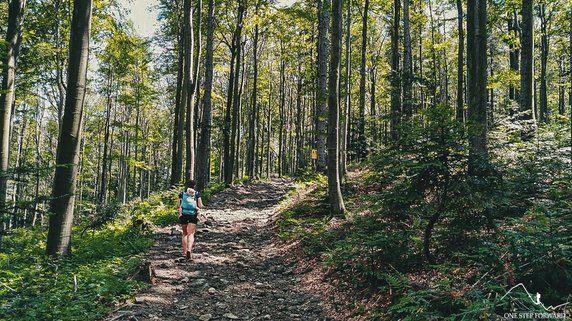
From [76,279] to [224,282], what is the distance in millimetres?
2541

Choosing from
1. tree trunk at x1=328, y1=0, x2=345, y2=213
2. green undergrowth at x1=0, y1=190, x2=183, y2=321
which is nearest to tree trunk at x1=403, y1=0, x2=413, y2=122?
tree trunk at x1=328, y1=0, x2=345, y2=213

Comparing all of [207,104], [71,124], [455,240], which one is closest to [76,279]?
[71,124]

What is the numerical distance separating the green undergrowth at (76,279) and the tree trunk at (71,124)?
694 millimetres

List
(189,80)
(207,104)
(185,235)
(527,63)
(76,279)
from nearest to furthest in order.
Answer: (76,279) → (185,235) → (527,63) → (189,80) → (207,104)

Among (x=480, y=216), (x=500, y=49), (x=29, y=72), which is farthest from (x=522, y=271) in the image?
(x=500, y=49)

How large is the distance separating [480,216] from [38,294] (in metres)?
6.34

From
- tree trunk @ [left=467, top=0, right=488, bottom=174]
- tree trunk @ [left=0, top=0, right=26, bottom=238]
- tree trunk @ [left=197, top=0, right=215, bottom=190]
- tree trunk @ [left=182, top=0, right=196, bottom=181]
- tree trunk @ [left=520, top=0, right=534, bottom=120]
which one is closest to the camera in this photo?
tree trunk @ [left=467, top=0, right=488, bottom=174]

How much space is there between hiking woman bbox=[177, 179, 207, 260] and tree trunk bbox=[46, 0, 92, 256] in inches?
91.0

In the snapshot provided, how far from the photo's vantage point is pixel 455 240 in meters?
5.05

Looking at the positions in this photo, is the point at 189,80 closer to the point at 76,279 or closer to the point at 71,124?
the point at 71,124

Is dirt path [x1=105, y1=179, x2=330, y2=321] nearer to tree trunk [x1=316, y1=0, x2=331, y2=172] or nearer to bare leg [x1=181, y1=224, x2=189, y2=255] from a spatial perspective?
bare leg [x1=181, y1=224, x2=189, y2=255]

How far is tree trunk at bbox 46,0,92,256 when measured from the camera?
6887 mm

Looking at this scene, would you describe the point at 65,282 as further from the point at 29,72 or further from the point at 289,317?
the point at 29,72

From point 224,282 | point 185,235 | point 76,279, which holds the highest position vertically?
point 185,235
